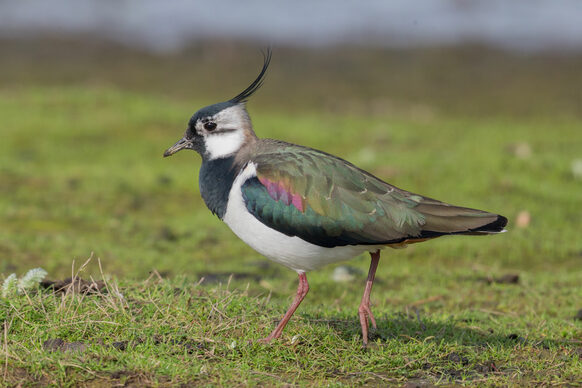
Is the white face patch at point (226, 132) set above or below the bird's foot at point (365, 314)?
above

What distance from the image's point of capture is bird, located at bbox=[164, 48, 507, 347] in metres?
4.79

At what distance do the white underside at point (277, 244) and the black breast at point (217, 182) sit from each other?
0.06 meters

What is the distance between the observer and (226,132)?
538 centimetres

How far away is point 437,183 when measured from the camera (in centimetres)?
1041

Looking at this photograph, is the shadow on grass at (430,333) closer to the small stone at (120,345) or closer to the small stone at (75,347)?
the small stone at (120,345)

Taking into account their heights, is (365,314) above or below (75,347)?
above

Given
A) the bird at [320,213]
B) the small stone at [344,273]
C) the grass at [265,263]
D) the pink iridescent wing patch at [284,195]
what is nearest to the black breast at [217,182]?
the bird at [320,213]

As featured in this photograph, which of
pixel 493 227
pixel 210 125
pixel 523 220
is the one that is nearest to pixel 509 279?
pixel 523 220

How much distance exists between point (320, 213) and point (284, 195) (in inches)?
9.8

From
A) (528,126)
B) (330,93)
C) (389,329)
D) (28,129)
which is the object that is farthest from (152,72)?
(389,329)

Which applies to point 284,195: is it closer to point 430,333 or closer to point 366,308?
point 366,308

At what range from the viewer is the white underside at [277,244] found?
481 cm

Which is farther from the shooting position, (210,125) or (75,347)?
(210,125)

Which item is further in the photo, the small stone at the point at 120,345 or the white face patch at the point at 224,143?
the white face patch at the point at 224,143
